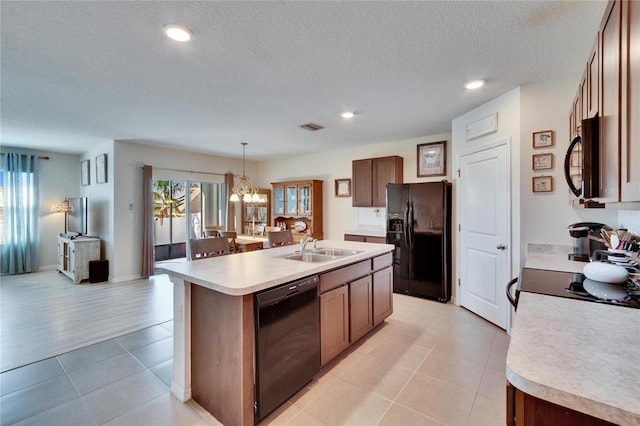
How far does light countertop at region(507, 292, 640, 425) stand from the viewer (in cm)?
64

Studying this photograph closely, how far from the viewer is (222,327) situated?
1.78 meters

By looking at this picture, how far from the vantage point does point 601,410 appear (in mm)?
619

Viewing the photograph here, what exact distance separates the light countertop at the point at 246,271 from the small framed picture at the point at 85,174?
17.5 ft

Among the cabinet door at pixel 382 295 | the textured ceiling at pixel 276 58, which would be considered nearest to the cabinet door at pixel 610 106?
the textured ceiling at pixel 276 58

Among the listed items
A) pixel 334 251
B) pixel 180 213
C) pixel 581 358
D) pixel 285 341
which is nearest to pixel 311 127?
pixel 334 251

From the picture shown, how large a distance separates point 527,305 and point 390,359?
5.17 ft

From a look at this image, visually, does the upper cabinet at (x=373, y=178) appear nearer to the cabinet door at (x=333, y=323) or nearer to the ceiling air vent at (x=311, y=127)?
the ceiling air vent at (x=311, y=127)

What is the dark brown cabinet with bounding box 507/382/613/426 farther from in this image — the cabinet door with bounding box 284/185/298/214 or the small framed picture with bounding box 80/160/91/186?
the small framed picture with bounding box 80/160/91/186

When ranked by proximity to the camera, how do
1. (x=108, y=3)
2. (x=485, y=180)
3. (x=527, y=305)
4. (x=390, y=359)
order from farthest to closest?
(x=485, y=180), (x=390, y=359), (x=108, y=3), (x=527, y=305)

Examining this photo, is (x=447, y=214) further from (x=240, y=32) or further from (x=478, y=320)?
(x=240, y=32)

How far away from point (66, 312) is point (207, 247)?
244cm

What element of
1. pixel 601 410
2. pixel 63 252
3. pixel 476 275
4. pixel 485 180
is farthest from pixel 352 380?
pixel 63 252

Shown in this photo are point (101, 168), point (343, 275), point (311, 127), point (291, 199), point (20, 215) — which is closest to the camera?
point (343, 275)

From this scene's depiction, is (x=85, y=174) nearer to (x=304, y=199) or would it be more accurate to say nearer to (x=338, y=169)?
(x=304, y=199)
